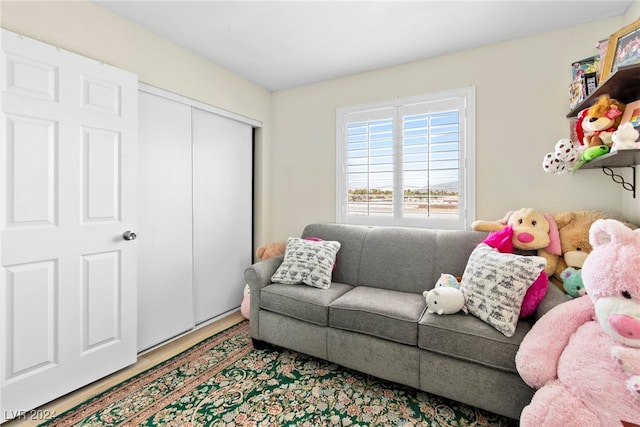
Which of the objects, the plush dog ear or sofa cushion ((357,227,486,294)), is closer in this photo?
the plush dog ear

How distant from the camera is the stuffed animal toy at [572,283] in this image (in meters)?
1.82

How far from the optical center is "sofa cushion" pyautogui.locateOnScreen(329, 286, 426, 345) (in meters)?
1.78

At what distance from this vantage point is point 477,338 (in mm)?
1574

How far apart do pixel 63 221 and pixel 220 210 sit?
4.37 ft

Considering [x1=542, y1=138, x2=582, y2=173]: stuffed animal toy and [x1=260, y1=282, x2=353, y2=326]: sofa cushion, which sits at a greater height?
[x1=542, y1=138, x2=582, y2=173]: stuffed animal toy

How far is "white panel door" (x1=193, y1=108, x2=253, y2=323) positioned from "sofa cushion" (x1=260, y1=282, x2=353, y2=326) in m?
0.85

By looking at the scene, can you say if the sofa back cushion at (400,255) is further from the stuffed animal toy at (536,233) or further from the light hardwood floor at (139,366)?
the light hardwood floor at (139,366)

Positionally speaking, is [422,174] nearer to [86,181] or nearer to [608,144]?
[608,144]

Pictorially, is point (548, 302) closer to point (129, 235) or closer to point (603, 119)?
point (603, 119)

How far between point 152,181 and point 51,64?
0.91 meters

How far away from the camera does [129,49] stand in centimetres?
214

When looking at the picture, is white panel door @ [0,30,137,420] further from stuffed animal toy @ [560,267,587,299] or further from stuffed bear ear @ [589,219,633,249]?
stuffed animal toy @ [560,267,587,299]

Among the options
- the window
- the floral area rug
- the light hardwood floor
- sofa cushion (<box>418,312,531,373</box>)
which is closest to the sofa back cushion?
the window

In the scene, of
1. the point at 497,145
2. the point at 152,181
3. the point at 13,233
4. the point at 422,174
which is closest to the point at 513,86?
the point at 497,145
